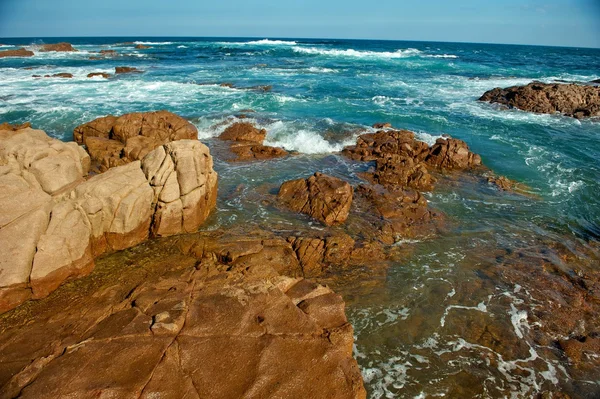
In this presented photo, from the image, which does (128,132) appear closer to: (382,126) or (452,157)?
(382,126)

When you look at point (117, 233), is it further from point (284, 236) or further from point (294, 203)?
point (294, 203)

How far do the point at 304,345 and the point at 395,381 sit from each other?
191 cm

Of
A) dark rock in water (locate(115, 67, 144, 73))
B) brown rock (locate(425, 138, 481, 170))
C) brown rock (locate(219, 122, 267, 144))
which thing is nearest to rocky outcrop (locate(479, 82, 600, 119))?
brown rock (locate(425, 138, 481, 170))

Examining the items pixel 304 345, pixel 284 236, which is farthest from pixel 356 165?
pixel 304 345

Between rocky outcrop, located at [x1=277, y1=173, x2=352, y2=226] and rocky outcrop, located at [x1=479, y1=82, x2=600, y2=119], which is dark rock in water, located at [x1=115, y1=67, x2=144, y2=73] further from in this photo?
rocky outcrop, located at [x1=479, y1=82, x2=600, y2=119]

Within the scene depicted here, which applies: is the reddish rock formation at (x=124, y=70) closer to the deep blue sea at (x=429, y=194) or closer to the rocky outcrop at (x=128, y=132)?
the deep blue sea at (x=429, y=194)

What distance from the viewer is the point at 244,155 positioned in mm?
16062

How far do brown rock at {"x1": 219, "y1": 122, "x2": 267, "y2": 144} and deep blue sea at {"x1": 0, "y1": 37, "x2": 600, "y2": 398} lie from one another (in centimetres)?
60

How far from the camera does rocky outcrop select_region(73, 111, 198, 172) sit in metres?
14.4

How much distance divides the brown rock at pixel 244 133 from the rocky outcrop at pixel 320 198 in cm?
687

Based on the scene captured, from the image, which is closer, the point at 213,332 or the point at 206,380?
the point at 206,380

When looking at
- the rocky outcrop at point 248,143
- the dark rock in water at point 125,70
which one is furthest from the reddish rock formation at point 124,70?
the rocky outcrop at point 248,143

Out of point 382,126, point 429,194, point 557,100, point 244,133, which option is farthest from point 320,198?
point 557,100

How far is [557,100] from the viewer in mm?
26438
